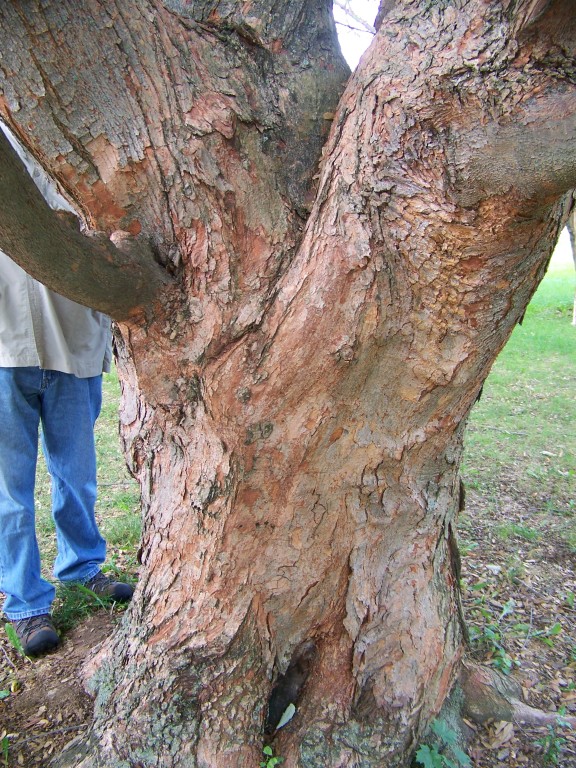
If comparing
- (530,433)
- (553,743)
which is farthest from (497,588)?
(530,433)

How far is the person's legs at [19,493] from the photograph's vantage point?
8.85 ft

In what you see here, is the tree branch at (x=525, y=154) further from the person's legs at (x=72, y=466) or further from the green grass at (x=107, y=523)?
the green grass at (x=107, y=523)

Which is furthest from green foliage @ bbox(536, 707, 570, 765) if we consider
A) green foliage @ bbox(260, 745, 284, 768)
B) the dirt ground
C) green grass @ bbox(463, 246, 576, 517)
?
green grass @ bbox(463, 246, 576, 517)

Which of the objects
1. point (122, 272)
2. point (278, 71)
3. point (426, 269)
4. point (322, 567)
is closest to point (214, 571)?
point (322, 567)

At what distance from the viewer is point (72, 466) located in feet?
9.75

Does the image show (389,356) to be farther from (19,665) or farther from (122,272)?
(19,665)

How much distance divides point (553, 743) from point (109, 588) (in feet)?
6.57

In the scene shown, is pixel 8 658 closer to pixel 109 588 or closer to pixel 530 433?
pixel 109 588

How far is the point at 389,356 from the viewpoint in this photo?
76.6 inches

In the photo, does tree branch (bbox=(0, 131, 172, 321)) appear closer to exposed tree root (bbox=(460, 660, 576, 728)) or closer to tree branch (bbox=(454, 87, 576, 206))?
tree branch (bbox=(454, 87, 576, 206))

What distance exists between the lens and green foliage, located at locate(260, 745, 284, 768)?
2.16 m

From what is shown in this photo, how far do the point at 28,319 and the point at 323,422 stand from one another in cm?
138

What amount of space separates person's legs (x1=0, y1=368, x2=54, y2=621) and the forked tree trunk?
0.59 meters

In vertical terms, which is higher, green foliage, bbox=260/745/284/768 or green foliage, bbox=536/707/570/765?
green foliage, bbox=260/745/284/768
